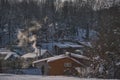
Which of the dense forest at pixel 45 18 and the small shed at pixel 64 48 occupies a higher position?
the dense forest at pixel 45 18

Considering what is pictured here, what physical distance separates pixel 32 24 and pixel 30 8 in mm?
11664

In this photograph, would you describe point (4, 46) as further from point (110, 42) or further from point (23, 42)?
point (110, 42)

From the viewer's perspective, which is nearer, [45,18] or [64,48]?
[64,48]

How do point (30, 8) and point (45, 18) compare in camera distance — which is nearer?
point (45, 18)

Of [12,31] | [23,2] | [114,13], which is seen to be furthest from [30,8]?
[114,13]

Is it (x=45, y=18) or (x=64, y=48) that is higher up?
(x=45, y=18)

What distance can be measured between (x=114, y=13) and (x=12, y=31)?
45.2 m

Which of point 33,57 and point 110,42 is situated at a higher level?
point 110,42

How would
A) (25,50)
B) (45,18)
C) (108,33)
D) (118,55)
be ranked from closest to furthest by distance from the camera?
(118,55) → (108,33) → (25,50) → (45,18)

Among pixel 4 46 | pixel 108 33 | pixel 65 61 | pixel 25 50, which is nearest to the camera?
pixel 108 33

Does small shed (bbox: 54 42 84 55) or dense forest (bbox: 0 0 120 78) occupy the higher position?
dense forest (bbox: 0 0 120 78)

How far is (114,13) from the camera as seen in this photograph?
18.0m

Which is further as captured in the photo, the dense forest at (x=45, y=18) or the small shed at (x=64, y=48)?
the dense forest at (x=45, y=18)

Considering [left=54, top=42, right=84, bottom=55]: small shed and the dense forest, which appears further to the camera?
the dense forest
